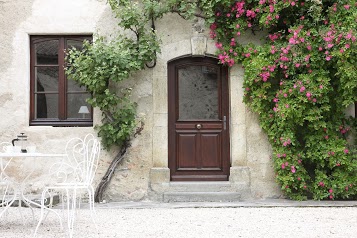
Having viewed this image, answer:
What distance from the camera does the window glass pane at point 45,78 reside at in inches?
338

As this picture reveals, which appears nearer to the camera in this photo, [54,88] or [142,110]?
[142,110]

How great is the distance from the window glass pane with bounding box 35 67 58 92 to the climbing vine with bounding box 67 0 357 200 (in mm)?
462

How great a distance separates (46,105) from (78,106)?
51cm

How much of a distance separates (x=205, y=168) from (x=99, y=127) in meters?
1.77

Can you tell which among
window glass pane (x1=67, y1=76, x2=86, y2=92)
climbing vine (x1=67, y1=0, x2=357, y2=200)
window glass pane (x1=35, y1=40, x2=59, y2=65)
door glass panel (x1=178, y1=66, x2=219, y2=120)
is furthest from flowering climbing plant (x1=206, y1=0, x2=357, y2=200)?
window glass pane (x1=35, y1=40, x2=59, y2=65)

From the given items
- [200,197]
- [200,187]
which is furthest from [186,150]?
[200,197]

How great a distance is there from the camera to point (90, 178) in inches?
223

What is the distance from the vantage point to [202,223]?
20.2ft

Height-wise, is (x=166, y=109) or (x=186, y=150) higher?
(x=166, y=109)

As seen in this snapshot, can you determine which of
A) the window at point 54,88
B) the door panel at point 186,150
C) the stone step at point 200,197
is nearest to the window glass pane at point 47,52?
the window at point 54,88

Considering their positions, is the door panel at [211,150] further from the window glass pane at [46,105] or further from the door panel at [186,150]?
the window glass pane at [46,105]

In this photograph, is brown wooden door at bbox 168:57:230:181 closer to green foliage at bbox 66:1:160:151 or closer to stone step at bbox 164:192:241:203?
stone step at bbox 164:192:241:203

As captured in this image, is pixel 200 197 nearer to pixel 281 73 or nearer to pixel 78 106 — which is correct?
pixel 281 73

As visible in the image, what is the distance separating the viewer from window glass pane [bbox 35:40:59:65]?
28.2 feet
